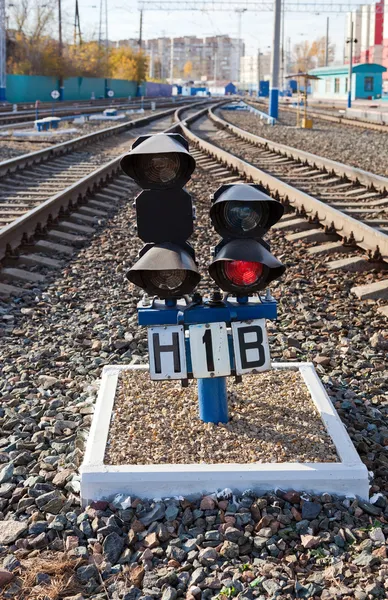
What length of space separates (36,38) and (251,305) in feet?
240

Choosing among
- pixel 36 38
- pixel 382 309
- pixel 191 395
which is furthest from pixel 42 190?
pixel 36 38

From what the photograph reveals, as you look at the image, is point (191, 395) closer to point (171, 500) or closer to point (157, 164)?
point (171, 500)

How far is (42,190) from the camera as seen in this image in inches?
424

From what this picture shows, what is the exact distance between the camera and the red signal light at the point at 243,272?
2863 mm

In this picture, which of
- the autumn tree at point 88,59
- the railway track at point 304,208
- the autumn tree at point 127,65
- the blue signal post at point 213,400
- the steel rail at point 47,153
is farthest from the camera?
the autumn tree at point 127,65

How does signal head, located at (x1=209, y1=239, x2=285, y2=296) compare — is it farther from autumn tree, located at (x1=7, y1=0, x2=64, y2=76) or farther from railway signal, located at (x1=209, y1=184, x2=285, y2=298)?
autumn tree, located at (x1=7, y1=0, x2=64, y2=76)

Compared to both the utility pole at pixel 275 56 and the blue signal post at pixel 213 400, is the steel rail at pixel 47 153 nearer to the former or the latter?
the utility pole at pixel 275 56

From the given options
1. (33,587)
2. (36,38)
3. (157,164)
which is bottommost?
(33,587)

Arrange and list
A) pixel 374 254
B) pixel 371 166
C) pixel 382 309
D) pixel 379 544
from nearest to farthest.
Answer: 1. pixel 379 544
2. pixel 382 309
3. pixel 374 254
4. pixel 371 166

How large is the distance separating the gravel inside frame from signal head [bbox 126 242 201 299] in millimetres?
618

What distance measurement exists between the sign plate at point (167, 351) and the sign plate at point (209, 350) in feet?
0.15

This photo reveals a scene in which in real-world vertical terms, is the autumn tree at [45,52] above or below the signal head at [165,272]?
above

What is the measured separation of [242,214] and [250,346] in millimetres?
531

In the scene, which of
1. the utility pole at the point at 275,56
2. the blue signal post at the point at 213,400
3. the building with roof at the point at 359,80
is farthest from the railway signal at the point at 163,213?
the building with roof at the point at 359,80
